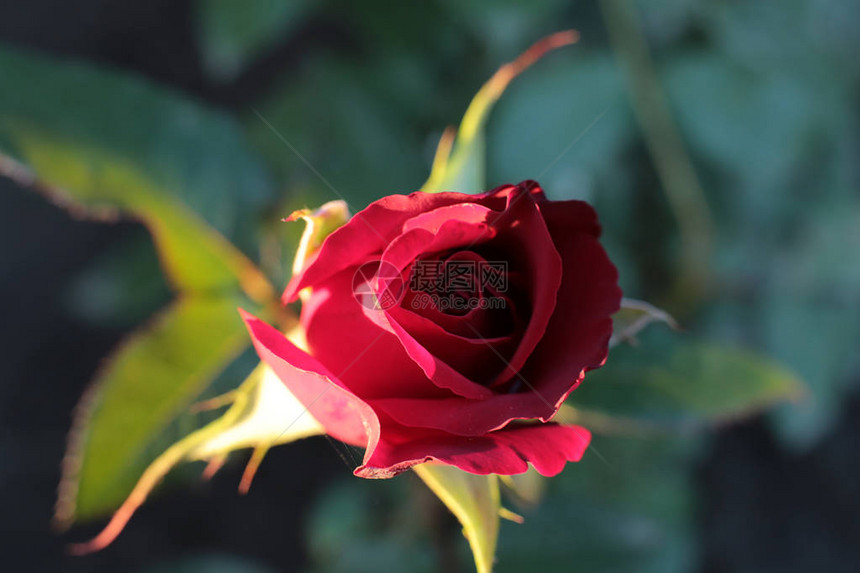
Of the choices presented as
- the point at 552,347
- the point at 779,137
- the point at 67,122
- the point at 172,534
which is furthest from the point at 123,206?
the point at 779,137

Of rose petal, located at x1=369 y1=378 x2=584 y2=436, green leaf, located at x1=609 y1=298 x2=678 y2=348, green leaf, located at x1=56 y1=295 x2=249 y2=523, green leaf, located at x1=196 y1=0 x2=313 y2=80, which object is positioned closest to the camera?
rose petal, located at x1=369 y1=378 x2=584 y2=436

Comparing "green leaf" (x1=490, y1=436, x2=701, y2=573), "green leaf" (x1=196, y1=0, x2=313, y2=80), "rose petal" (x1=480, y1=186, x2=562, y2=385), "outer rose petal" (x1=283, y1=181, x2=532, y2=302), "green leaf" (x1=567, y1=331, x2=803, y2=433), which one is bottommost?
"green leaf" (x1=490, y1=436, x2=701, y2=573)

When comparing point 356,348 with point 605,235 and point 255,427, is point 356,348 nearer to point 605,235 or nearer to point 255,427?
point 255,427

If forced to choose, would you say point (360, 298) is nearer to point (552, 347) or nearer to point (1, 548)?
point (552, 347)

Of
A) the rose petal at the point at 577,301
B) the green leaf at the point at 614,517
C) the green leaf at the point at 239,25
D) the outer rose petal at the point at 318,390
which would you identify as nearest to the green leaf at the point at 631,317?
the rose petal at the point at 577,301

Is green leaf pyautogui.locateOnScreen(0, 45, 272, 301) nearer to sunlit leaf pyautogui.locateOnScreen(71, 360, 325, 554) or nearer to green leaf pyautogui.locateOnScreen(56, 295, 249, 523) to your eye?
green leaf pyautogui.locateOnScreen(56, 295, 249, 523)

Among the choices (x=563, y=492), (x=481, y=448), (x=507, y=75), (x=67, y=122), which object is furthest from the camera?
(x=563, y=492)

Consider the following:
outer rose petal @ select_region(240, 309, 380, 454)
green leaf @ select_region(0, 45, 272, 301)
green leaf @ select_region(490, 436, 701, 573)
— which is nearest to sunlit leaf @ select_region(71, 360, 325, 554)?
outer rose petal @ select_region(240, 309, 380, 454)
